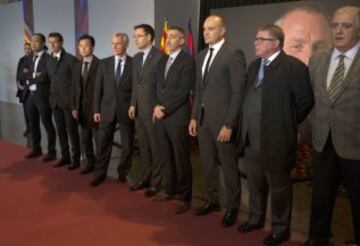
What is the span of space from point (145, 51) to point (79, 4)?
4708 mm

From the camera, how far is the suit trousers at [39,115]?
16.2 feet

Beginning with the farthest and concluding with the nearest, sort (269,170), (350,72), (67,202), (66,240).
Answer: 1. (67,202)
2. (66,240)
3. (269,170)
4. (350,72)

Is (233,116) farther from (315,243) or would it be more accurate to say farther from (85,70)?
(85,70)

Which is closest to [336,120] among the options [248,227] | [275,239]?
[275,239]

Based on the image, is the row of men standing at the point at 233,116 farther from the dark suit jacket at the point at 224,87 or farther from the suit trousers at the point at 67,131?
the suit trousers at the point at 67,131

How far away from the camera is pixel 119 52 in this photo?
13.3 feet

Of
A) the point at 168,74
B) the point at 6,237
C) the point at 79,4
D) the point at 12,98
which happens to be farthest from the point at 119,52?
the point at 12,98

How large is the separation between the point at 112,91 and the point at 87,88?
421 mm

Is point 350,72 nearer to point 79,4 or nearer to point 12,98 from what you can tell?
point 79,4

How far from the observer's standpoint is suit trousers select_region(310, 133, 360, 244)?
98.3 inches

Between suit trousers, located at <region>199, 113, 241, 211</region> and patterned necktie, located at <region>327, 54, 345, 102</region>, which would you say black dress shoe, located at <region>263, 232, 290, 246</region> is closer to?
suit trousers, located at <region>199, 113, 241, 211</region>

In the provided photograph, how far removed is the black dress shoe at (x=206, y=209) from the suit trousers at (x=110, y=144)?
1086mm

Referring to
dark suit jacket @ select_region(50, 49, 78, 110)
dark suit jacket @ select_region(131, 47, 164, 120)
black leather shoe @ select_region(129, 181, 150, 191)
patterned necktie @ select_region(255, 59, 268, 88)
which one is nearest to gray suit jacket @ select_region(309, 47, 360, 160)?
patterned necktie @ select_region(255, 59, 268, 88)

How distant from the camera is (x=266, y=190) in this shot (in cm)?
308
